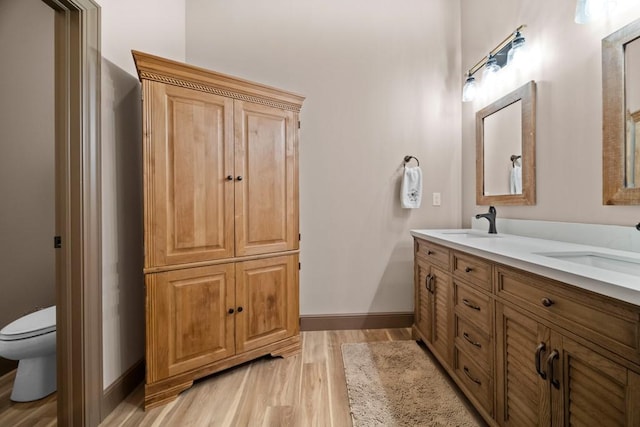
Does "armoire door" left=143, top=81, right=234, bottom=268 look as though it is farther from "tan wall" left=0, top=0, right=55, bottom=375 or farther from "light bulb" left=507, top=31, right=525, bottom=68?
"light bulb" left=507, top=31, right=525, bottom=68

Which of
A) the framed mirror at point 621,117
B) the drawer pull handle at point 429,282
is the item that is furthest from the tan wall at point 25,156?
the framed mirror at point 621,117

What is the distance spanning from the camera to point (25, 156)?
192cm

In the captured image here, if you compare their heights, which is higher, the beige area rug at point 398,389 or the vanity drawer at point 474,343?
the vanity drawer at point 474,343

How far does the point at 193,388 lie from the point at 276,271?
82 centimetres

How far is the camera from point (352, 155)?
7.88 ft

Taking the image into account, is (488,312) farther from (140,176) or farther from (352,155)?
(140,176)

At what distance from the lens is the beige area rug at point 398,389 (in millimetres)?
1386

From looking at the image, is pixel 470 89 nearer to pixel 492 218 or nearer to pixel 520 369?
pixel 492 218

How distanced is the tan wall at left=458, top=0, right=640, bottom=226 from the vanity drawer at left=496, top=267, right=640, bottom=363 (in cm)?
61

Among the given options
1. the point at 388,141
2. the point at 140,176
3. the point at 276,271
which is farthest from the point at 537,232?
the point at 140,176

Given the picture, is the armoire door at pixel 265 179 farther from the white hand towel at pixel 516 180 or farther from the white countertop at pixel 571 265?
the white hand towel at pixel 516 180

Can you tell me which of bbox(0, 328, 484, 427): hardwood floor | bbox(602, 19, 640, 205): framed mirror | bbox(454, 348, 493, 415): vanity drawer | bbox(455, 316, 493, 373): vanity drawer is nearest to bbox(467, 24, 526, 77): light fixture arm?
bbox(602, 19, 640, 205): framed mirror

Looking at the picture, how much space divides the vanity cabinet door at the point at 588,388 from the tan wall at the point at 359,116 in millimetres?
1553

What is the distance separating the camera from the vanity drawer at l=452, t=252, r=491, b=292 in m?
1.27
